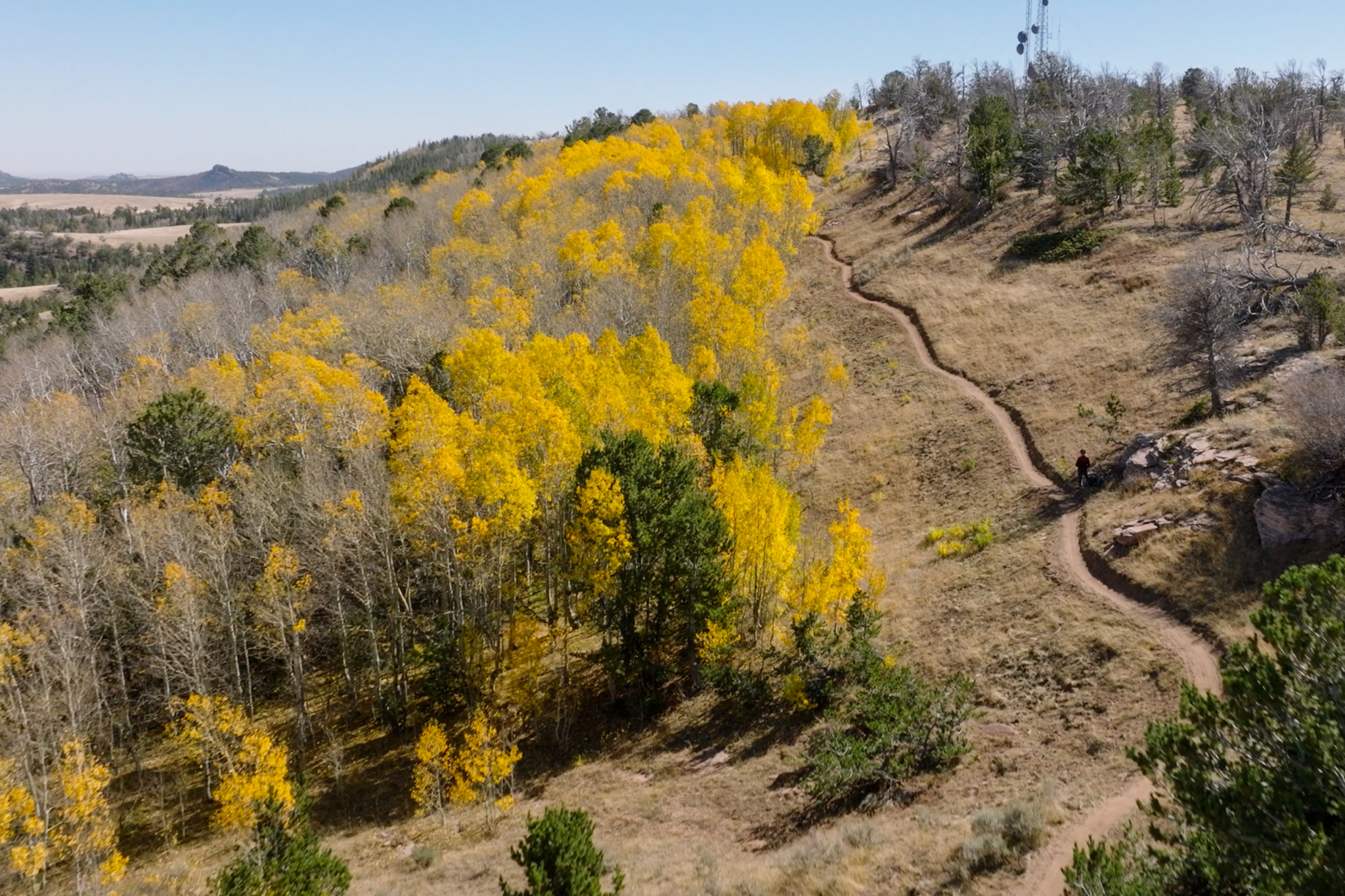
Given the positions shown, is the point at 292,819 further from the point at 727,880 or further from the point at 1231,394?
the point at 1231,394

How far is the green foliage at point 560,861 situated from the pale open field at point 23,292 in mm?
136158

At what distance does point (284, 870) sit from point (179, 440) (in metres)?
22.0

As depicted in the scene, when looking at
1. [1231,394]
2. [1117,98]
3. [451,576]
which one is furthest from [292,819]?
[1117,98]

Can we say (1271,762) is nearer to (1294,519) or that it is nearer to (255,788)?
(1294,519)

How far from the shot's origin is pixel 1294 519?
72.5 feet

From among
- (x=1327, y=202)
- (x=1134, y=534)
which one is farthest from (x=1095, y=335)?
(x=1327, y=202)

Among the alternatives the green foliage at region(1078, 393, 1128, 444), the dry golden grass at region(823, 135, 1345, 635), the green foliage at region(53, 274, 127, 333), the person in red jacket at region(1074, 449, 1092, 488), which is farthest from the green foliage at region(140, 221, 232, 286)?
the person in red jacket at region(1074, 449, 1092, 488)

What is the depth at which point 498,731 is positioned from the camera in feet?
92.9

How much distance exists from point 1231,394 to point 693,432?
22.7 m

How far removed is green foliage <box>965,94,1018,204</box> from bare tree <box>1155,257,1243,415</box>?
28.3 meters

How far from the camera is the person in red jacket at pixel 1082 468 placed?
29.9m

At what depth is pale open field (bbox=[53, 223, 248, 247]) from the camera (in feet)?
565

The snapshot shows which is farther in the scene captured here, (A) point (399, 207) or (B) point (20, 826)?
(A) point (399, 207)

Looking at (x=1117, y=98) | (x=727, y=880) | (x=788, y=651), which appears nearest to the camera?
(x=727, y=880)
